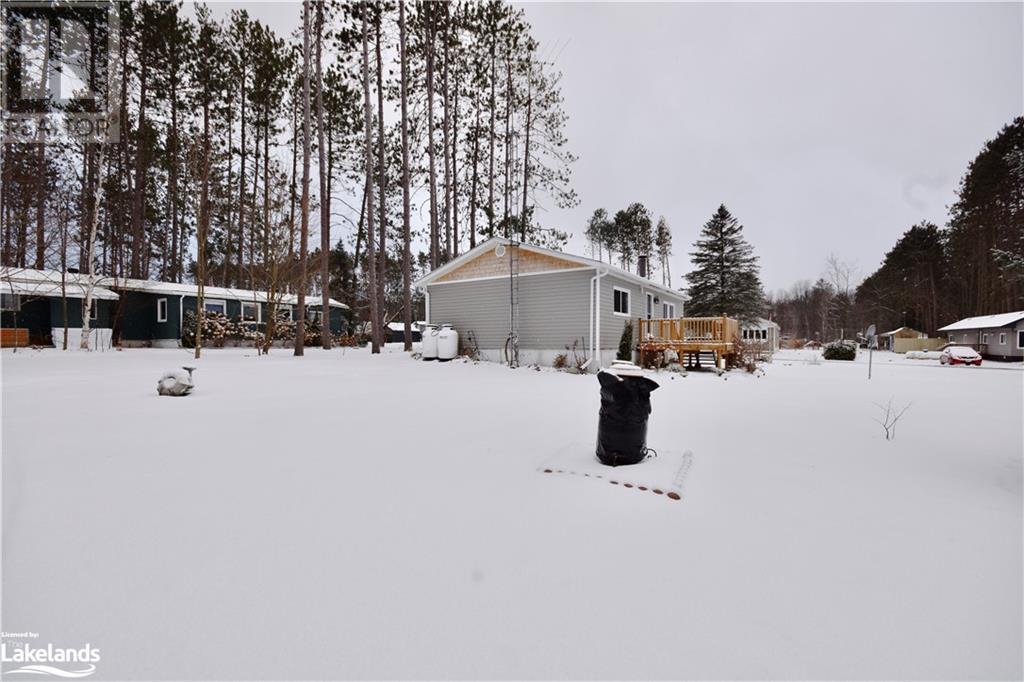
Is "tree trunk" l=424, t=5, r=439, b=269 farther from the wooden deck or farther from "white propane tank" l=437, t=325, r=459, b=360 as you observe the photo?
the wooden deck

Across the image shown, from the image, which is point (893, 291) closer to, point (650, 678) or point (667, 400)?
point (667, 400)

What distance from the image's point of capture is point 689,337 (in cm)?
1259

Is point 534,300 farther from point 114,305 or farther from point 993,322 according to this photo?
point 993,322

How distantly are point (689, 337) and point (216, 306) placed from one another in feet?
71.8

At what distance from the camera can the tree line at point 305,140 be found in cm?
1464

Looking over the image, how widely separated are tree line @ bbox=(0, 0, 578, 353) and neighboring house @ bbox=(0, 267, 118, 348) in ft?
3.38

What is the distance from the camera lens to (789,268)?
194 feet

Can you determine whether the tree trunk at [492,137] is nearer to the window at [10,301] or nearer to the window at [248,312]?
the window at [248,312]

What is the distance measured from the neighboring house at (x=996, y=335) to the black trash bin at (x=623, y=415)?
27146 millimetres

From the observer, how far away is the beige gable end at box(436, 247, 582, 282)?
12.2 metres

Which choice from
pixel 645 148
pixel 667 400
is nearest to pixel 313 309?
pixel 645 148

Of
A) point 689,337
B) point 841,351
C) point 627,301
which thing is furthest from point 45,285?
point 841,351

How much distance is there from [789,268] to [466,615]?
7197 cm

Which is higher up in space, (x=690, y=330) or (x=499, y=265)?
(x=499, y=265)
